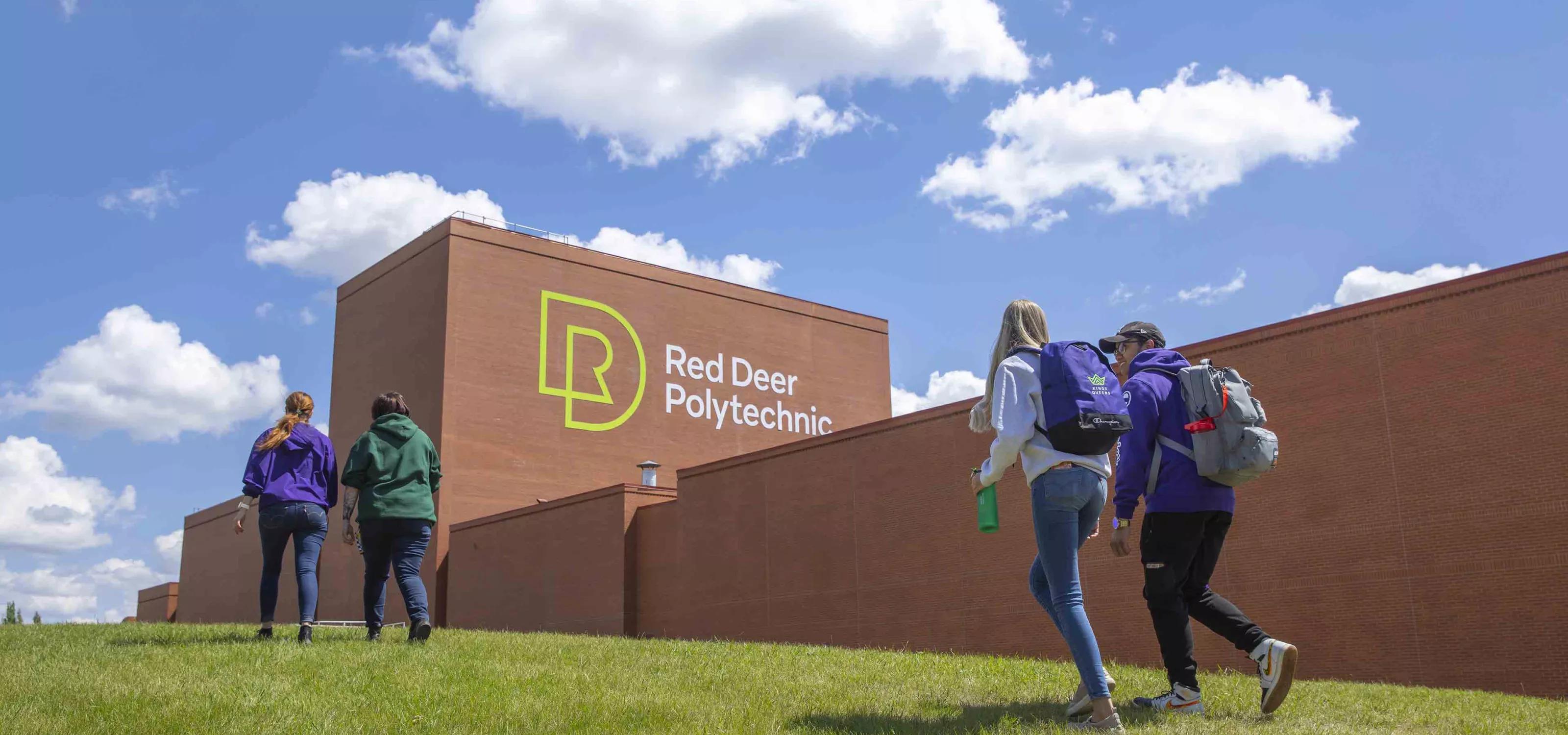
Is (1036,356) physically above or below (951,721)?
above

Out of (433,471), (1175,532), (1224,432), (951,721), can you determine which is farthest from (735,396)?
(1224,432)

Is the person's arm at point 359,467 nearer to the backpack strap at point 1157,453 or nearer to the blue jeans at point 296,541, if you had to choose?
the blue jeans at point 296,541

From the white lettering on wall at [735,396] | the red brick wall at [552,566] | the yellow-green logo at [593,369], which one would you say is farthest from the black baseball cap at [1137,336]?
the white lettering on wall at [735,396]

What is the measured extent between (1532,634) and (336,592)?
24.9m

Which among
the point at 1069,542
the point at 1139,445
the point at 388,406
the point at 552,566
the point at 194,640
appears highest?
the point at 388,406

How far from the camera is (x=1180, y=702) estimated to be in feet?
18.7

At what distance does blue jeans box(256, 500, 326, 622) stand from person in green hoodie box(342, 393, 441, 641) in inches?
10.4

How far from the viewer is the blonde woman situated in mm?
5266

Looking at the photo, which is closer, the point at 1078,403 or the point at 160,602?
the point at 1078,403

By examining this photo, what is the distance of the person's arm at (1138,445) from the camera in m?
5.77

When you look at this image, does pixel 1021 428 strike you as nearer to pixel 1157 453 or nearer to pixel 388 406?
pixel 1157 453

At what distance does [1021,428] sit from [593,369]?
80.4ft

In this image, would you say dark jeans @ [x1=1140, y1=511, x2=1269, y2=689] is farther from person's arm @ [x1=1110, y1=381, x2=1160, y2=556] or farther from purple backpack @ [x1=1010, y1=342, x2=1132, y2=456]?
purple backpack @ [x1=1010, y1=342, x2=1132, y2=456]

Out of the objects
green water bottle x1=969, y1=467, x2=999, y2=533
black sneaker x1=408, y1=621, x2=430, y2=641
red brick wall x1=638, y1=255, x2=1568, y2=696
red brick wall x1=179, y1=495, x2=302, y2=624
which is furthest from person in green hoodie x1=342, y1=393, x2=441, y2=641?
red brick wall x1=179, y1=495, x2=302, y2=624
